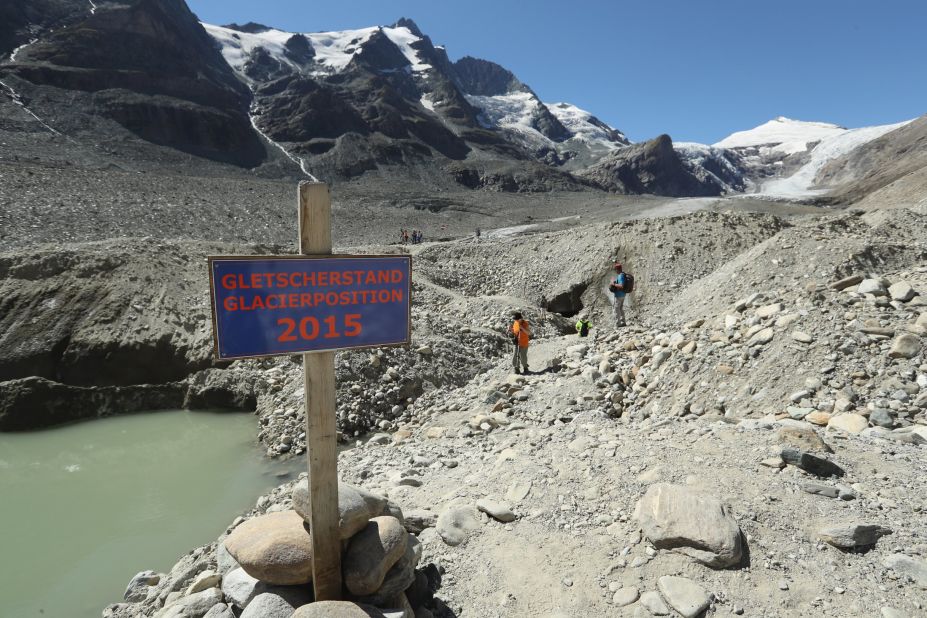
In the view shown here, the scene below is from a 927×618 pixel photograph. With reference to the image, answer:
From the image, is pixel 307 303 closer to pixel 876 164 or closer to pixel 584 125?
pixel 876 164

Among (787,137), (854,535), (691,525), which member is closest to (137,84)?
(691,525)

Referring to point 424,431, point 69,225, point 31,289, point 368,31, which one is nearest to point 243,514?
point 424,431

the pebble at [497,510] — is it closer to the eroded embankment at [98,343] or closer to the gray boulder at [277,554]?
the gray boulder at [277,554]

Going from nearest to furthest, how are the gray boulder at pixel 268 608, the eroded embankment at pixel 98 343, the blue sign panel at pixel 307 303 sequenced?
1. the blue sign panel at pixel 307 303
2. the gray boulder at pixel 268 608
3. the eroded embankment at pixel 98 343

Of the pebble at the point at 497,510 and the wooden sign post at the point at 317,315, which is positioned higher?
the wooden sign post at the point at 317,315

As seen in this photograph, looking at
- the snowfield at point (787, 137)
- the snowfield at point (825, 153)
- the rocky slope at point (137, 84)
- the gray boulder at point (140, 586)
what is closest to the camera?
the gray boulder at point (140, 586)

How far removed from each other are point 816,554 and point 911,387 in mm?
3510

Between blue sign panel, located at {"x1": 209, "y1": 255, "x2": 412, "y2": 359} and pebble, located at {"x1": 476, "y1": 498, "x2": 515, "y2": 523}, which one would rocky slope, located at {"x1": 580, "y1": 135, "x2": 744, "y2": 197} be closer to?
pebble, located at {"x1": 476, "y1": 498, "x2": 515, "y2": 523}

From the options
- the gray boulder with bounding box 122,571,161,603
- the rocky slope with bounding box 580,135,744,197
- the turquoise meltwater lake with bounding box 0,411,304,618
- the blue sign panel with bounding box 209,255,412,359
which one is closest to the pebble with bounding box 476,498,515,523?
the blue sign panel with bounding box 209,255,412,359

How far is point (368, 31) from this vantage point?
164500mm

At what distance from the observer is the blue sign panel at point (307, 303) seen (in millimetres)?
2818

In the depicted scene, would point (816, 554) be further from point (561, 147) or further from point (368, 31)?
point (368, 31)

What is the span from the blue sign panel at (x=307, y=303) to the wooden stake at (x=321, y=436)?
15cm

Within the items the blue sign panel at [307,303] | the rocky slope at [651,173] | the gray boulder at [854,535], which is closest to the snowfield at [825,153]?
the rocky slope at [651,173]
